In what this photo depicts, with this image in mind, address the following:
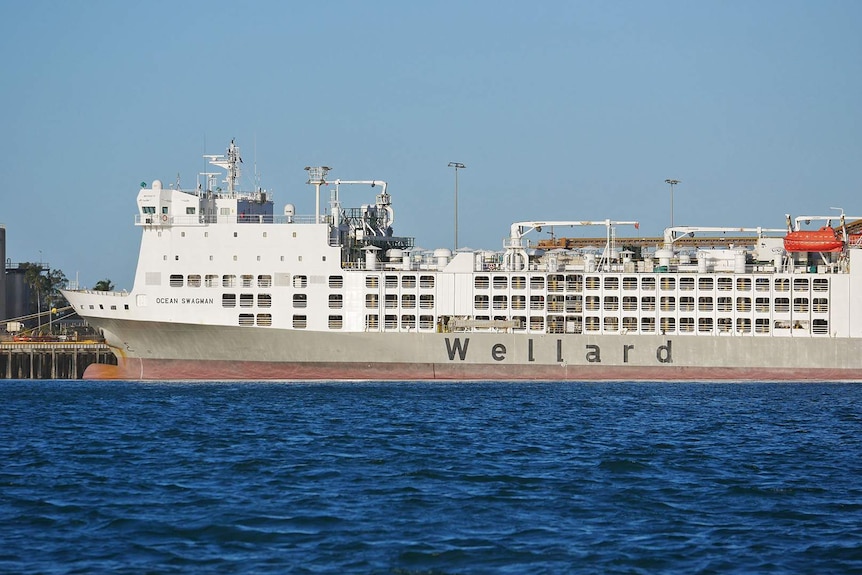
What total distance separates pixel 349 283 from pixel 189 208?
8.97 metres

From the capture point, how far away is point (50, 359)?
214ft

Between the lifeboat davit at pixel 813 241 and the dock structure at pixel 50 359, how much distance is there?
124ft

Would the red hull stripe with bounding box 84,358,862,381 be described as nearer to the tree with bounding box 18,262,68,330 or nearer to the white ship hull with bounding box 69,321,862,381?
the white ship hull with bounding box 69,321,862,381

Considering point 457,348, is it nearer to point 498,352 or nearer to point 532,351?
point 498,352

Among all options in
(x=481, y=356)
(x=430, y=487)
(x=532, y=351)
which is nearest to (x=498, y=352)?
(x=481, y=356)

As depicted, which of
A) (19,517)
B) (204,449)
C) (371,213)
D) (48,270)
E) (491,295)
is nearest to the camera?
(19,517)

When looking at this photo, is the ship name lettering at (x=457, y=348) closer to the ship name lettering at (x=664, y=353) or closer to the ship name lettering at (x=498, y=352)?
the ship name lettering at (x=498, y=352)

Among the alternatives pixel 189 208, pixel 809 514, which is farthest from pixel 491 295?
pixel 809 514

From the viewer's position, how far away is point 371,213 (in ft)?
195

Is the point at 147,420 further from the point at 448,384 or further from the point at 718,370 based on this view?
the point at 718,370

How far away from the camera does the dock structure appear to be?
212ft

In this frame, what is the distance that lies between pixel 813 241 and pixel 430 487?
3666 cm

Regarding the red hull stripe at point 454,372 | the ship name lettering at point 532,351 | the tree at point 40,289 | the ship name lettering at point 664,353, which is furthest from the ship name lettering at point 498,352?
the tree at point 40,289

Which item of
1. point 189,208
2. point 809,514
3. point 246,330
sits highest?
point 189,208
